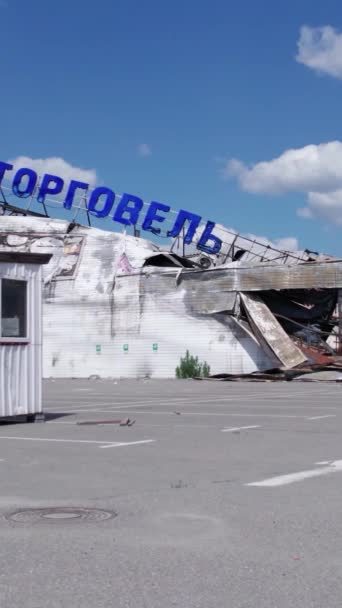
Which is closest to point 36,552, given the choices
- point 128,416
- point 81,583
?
point 81,583

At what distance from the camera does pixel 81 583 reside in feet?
16.8

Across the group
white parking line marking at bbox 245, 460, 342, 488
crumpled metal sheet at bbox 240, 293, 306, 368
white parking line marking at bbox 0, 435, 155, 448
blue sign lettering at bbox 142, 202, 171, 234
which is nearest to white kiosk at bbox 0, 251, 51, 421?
white parking line marking at bbox 0, 435, 155, 448

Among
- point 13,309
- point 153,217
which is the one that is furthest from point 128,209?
point 13,309

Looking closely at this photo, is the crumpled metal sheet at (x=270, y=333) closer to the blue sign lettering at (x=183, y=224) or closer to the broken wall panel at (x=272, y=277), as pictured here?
the broken wall panel at (x=272, y=277)

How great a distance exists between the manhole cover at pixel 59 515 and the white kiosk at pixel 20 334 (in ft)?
26.0

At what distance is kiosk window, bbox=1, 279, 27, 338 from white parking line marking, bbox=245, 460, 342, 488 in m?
7.40

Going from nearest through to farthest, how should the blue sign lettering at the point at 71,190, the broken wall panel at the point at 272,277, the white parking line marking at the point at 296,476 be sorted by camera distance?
the white parking line marking at the point at 296,476
the broken wall panel at the point at 272,277
the blue sign lettering at the point at 71,190

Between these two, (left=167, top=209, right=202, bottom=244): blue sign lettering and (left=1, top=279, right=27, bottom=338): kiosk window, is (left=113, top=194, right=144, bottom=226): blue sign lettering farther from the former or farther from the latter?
(left=1, top=279, right=27, bottom=338): kiosk window

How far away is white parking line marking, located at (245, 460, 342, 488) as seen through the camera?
860 centimetres

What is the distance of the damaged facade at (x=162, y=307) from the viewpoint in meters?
36.3

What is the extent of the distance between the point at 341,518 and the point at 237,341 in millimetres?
30126

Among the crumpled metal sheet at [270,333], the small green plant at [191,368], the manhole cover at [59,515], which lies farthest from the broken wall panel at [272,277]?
the manhole cover at [59,515]

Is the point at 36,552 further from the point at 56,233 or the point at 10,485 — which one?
the point at 56,233

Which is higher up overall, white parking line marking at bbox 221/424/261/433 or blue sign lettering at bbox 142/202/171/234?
blue sign lettering at bbox 142/202/171/234
